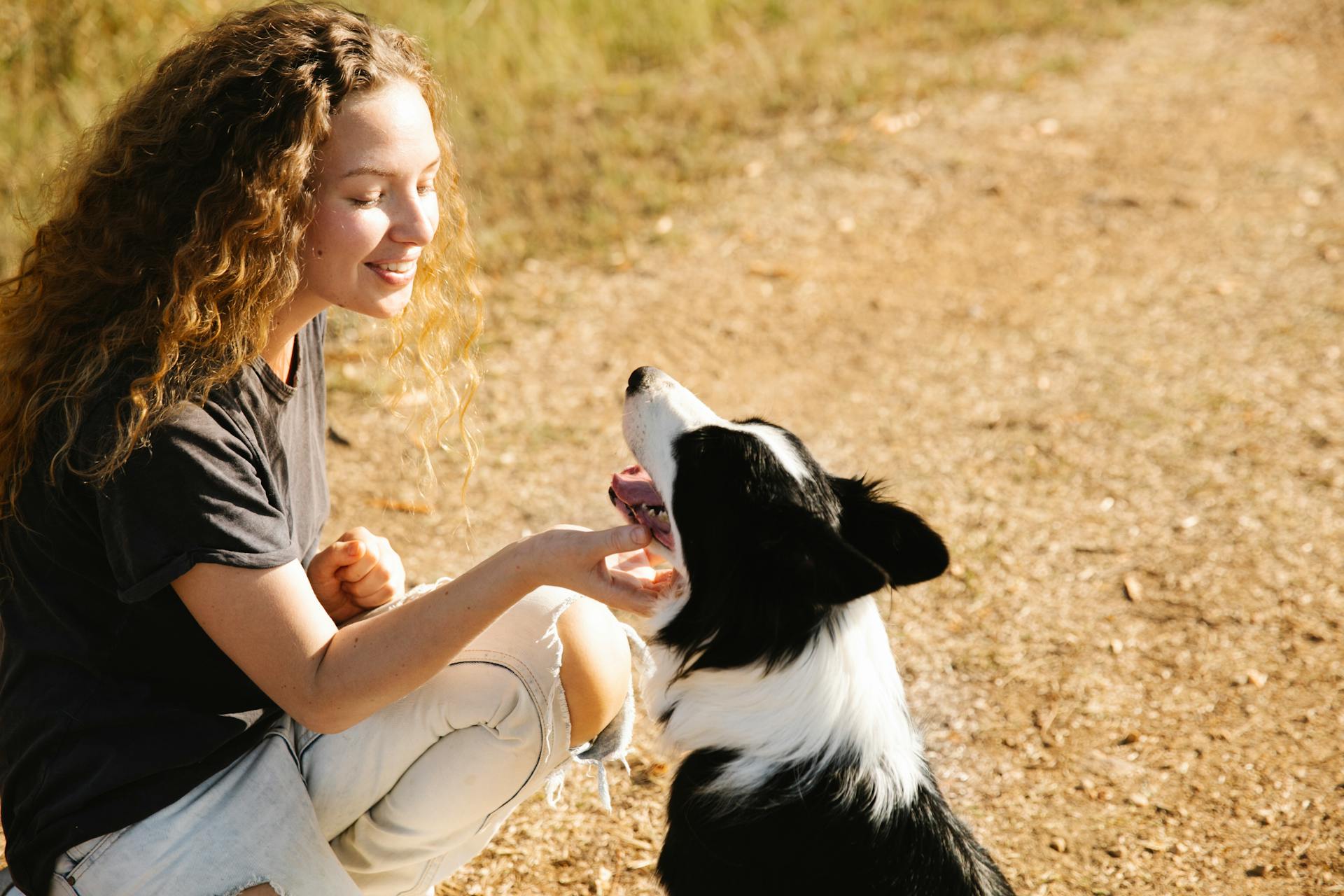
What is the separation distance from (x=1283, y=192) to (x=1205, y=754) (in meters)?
3.75

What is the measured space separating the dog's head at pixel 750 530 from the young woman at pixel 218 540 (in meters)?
0.13

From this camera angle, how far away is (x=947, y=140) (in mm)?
6148

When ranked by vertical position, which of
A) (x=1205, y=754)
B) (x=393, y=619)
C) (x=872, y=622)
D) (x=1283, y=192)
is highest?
(x=393, y=619)

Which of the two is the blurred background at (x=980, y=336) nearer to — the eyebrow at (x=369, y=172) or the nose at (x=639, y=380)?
the nose at (x=639, y=380)

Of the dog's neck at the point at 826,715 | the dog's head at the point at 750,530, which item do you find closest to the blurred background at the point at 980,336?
the dog's neck at the point at 826,715

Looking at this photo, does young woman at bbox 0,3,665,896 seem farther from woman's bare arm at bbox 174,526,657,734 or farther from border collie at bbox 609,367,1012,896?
border collie at bbox 609,367,1012,896

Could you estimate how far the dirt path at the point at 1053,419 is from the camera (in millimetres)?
2834

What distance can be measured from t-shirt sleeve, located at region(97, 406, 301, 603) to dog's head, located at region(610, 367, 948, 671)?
2.34 ft

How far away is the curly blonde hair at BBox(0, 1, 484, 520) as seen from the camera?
6.02 ft

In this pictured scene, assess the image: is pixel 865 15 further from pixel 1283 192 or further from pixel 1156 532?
pixel 1156 532

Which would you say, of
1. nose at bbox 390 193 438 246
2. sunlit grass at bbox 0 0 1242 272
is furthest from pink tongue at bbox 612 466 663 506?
sunlit grass at bbox 0 0 1242 272

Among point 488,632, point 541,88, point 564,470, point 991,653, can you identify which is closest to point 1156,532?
point 991,653

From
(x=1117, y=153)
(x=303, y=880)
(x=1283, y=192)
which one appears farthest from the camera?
(x=1117, y=153)

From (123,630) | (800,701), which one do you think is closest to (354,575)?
(123,630)
